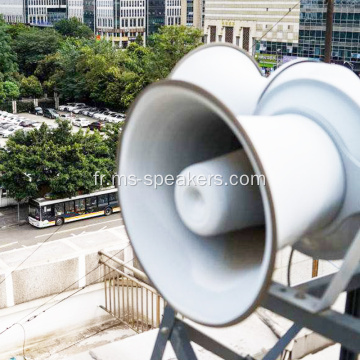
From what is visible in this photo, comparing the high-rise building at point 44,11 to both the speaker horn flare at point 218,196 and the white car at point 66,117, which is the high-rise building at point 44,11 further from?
the speaker horn flare at point 218,196

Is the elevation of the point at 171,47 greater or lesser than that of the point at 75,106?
greater

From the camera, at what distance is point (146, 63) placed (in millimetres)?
50562

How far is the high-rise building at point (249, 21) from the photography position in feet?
215

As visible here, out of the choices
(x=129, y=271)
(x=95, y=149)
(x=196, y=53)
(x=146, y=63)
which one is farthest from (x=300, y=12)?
(x=196, y=53)

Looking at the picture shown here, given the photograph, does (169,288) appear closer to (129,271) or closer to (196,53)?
(196,53)

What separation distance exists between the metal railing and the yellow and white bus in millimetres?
14828

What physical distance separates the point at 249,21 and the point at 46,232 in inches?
2120

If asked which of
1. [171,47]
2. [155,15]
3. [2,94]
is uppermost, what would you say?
[155,15]

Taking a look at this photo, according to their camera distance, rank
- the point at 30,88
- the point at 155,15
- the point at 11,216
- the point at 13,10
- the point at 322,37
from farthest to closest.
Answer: the point at 13,10 → the point at 155,15 → the point at 322,37 → the point at 30,88 → the point at 11,216

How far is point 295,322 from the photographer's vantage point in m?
4.26

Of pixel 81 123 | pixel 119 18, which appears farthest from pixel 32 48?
pixel 119 18

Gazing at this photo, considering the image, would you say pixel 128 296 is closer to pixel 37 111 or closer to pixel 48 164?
pixel 48 164

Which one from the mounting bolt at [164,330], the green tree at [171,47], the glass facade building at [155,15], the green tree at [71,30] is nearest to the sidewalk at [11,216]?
the green tree at [171,47]

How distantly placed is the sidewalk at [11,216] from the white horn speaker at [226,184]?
968 inches
